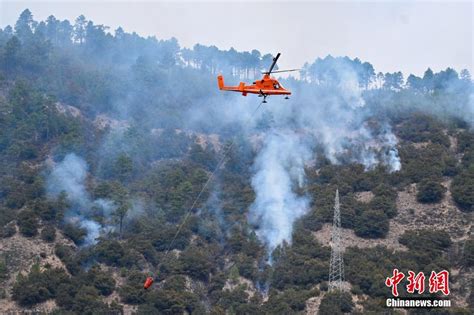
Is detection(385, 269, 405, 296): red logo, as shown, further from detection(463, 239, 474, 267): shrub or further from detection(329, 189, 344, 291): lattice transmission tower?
detection(463, 239, 474, 267): shrub

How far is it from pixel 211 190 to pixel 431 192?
32753 mm

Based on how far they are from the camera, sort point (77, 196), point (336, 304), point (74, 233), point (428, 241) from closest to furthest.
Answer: point (336, 304), point (428, 241), point (74, 233), point (77, 196)

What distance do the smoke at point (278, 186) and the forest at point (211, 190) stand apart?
1.09 ft

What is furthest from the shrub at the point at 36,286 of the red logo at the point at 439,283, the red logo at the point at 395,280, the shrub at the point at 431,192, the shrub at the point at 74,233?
the shrub at the point at 431,192

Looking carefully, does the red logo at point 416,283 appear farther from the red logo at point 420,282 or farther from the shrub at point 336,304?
the shrub at point 336,304

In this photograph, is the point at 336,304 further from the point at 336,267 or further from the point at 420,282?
the point at 420,282

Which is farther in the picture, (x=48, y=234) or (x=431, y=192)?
(x=431, y=192)

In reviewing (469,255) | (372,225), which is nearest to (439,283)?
(469,255)

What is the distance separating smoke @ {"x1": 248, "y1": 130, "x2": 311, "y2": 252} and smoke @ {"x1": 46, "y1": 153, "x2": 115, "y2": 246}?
71.8 ft

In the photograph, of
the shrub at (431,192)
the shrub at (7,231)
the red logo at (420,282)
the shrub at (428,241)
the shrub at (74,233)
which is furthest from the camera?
the shrub at (431,192)

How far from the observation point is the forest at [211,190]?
330ft

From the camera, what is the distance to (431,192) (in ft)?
396

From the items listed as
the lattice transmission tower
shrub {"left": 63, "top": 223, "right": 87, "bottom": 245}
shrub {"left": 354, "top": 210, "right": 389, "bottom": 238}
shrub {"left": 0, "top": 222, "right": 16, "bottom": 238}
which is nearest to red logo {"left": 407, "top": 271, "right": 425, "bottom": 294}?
the lattice transmission tower

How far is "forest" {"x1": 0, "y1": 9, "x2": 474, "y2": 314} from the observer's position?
100625 millimetres
